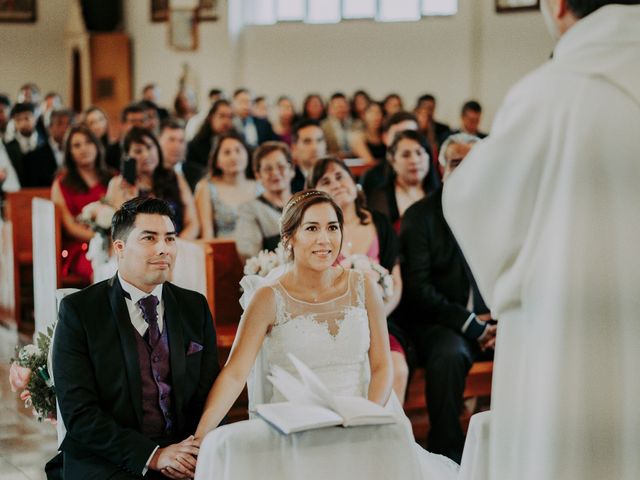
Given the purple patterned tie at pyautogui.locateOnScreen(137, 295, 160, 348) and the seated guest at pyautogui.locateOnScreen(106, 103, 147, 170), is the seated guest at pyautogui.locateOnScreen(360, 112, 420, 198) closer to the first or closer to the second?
the seated guest at pyautogui.locateOnScreen(106, 103, 147, 170)

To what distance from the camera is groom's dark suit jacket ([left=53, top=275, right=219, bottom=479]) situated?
3746 mm

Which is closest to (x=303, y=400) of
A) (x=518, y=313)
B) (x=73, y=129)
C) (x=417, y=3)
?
(x=518, y=313)

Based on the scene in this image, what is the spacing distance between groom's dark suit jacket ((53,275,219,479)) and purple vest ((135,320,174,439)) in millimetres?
28

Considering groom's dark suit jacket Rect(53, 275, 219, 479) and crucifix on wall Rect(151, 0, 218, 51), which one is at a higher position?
crucifix on wall Rect(151, 0, 218, 51)

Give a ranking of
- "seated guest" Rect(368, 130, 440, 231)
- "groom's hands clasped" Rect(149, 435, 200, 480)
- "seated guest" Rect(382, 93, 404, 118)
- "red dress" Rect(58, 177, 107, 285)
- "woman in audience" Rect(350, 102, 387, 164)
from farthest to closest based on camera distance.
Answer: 1. "seated guest" Rect(382, 93, 404, 118)
2. "woman in audience" Rect(350, 102, 387, 164)
3. "red dress" Rect(58, 177, 107, 285)
4. "seated guest" Rect(368, 130, 440, 231)
5. "groom's hands clasped" Rect(149, 435, 200, 480)

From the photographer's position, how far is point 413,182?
7074 mm

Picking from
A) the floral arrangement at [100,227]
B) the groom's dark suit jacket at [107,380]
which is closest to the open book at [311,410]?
the groom's dark suit jacket at [107,380]

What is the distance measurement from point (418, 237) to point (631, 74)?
11.1 ft

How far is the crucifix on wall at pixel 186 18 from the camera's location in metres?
21.2

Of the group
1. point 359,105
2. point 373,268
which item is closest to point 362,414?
point 373,268

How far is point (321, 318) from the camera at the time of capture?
4.39m

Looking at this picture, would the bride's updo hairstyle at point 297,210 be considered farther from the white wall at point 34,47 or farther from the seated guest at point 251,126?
the white wall at point 34,47

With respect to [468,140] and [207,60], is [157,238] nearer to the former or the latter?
[468,140]

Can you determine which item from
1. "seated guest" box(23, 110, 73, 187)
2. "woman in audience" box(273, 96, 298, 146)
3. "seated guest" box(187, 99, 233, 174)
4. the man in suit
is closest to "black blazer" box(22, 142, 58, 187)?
"seated guest" box(23, 110, 73, 187)
